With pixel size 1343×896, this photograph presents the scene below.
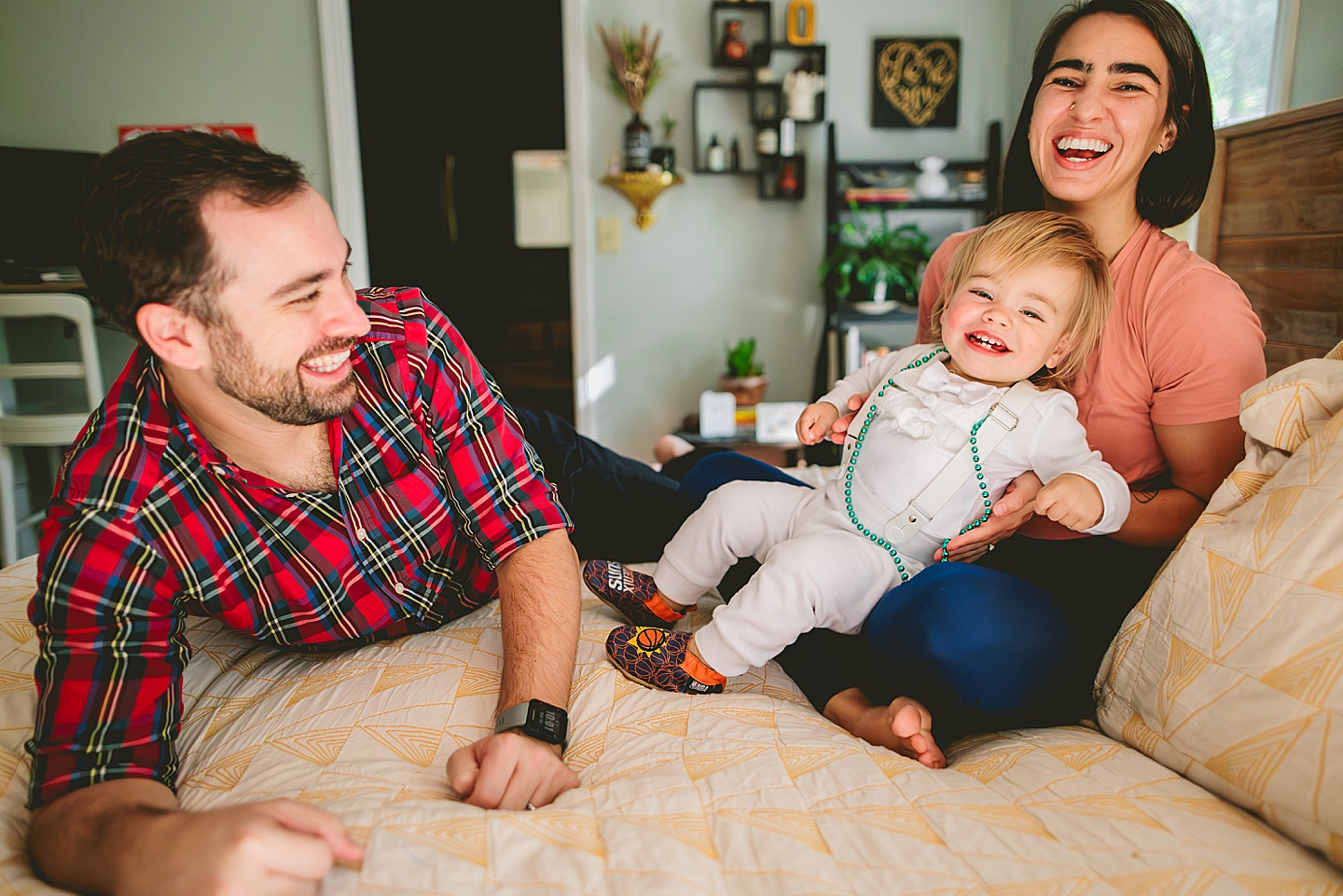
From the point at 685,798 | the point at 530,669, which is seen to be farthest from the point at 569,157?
the point at 685,798

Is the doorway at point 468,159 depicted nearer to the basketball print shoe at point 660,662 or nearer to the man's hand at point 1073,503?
the basketball print shoe at point 660,662

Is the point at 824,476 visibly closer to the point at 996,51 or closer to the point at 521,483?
the point at 521,483

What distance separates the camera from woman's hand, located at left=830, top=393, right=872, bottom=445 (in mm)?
1388

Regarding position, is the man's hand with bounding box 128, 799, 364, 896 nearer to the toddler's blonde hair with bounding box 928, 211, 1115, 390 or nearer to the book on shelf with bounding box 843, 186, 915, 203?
the toddler's blonde hair with bounding box 928, 211, 1115, 390

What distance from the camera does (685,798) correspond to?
81 centimetres

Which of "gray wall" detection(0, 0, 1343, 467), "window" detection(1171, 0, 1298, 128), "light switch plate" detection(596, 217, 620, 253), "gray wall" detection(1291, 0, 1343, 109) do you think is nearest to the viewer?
"gray wall" detection(1291, 0, 1343, 109)

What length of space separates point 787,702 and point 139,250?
96cm

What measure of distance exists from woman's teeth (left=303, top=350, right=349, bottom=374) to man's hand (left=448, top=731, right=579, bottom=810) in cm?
50

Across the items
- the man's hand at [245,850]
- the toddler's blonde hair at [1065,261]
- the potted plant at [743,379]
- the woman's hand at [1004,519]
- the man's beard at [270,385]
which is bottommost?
the potted plant at [743,379]

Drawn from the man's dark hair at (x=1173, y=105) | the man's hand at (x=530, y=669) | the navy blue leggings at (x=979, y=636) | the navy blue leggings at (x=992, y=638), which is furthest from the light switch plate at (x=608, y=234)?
the navy blue leggings at (x=979, y=636)

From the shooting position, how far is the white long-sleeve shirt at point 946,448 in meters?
1.17

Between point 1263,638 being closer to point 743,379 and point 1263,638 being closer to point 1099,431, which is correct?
point 1099,431

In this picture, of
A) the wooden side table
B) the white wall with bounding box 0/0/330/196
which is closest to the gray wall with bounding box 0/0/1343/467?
the white wall with bounding box 0/0/330/196

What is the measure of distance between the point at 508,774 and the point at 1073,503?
2.46ft
